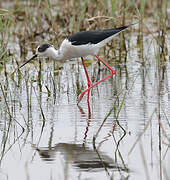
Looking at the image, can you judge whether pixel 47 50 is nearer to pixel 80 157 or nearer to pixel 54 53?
pixel 54 53

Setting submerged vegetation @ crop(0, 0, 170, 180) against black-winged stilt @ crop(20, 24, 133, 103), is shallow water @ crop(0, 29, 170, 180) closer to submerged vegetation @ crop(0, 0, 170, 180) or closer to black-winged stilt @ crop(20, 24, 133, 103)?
submerged vegetation @ crop(0, 0, 170, 180)

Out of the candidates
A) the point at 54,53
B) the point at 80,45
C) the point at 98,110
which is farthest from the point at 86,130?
the point at 54,53

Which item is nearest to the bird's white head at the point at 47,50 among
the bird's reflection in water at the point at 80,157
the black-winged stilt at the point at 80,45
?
the black-winged stilt at the point at 80,45

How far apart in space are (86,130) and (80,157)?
632mm

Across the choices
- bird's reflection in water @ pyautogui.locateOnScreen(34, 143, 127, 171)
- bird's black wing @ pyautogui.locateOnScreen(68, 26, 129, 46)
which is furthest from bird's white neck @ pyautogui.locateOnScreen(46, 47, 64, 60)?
bird's reflection in water @ pyautogui.locateOnScreen(34, 143, 127, 171)

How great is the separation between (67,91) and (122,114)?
1183 millimetres

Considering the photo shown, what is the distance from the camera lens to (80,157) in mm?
3908

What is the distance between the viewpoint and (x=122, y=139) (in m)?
4.19

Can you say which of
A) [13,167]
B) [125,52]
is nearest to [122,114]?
[13,167]

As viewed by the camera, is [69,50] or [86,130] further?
[69,50]

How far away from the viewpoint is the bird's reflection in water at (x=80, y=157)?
3696mm

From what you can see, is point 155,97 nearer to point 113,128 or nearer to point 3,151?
point 113,128

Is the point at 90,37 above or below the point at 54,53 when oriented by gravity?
above

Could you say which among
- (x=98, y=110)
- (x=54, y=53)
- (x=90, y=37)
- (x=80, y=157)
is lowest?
(x=80, y=157)
